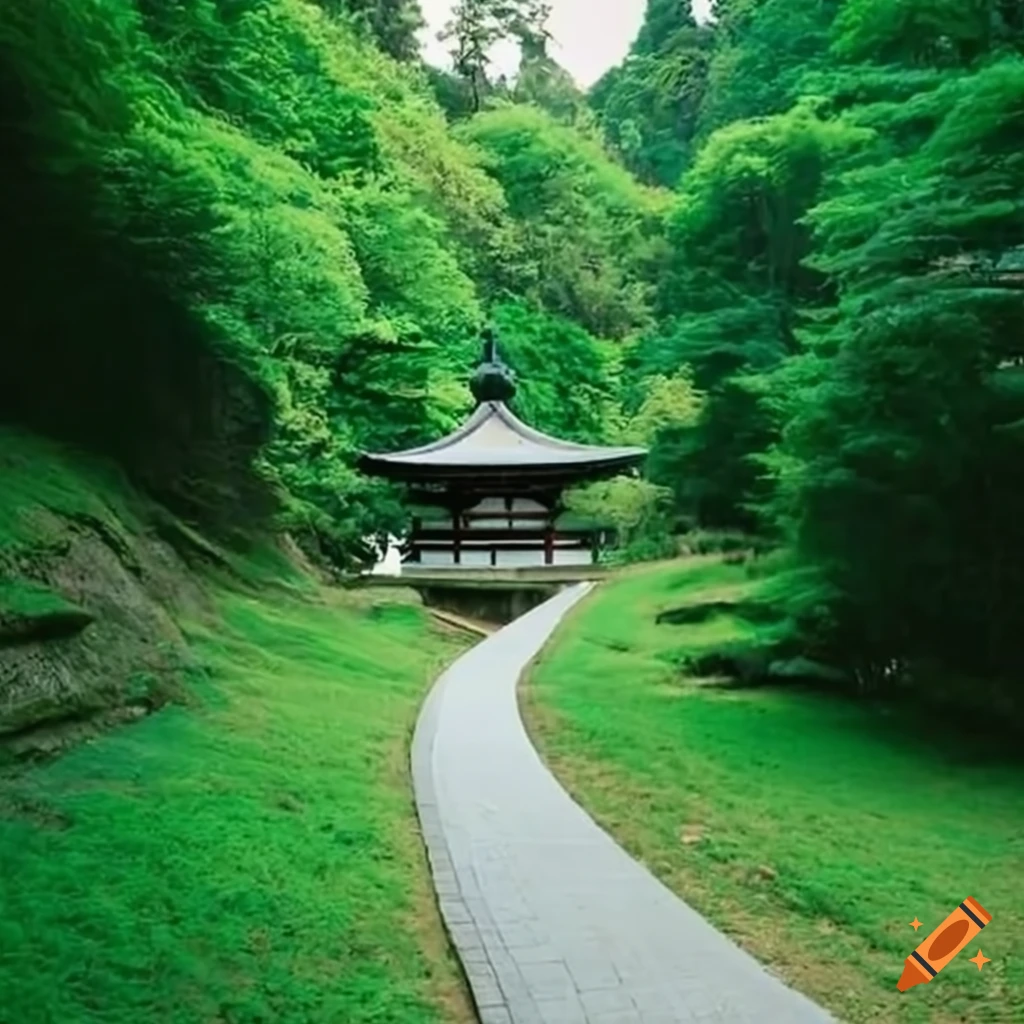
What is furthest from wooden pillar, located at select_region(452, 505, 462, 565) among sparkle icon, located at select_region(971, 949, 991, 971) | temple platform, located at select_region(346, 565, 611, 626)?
sparkle icon, located at select_region(971, 949, 991, 971)

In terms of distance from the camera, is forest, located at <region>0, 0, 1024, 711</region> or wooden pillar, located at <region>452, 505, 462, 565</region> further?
wooden pillar, located at <region>452, 505, 462, 565</region>

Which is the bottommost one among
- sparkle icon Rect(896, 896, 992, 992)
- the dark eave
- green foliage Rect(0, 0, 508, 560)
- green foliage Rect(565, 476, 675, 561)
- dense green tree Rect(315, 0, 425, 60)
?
sparkle icon Rect(896, 896, 992, 992)

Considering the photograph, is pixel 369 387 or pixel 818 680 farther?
pixel 369 387

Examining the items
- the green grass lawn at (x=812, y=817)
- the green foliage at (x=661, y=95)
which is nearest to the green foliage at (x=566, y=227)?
the green foliage at (x=661, y=95)

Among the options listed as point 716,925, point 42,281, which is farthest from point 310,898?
point 42,281

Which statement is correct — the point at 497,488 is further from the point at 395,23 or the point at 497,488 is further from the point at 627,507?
the point at 395,23

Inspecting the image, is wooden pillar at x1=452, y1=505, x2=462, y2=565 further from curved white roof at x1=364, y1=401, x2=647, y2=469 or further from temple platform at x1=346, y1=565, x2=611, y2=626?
temple platform at x1=346, y1=565, x2=611, y2=626

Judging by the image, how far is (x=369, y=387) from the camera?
22297mm

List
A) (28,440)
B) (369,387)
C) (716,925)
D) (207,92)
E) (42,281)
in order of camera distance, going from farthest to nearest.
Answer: (369,387) → (207,92) → (42,281) → (28,440) → (716,925)

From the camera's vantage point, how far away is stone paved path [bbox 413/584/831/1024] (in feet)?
16.0

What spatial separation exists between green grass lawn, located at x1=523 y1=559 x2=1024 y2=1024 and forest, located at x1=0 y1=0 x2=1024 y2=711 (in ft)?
4.65

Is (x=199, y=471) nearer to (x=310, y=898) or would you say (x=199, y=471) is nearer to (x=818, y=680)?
Answer: (x=818, y=680)

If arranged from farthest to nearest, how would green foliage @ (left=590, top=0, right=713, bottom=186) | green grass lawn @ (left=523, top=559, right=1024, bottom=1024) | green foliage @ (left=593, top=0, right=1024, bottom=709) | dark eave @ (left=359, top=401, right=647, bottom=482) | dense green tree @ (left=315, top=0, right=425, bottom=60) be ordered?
1. green foliage @ (left=590, top=0, right=713, bottom=186)
2. dense green tree @ (left=315, top=0, right=425, bottom=60)
3. dark eave @ (left=359, top=401, right=647, bottom=482)
4. green foliage @ (left=593, top=0, right=1024, bottom=709)
5. green grass lawn @ (left=523, top=559, right=1024, bottom=1024)

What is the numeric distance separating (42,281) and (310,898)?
988 centimetres
